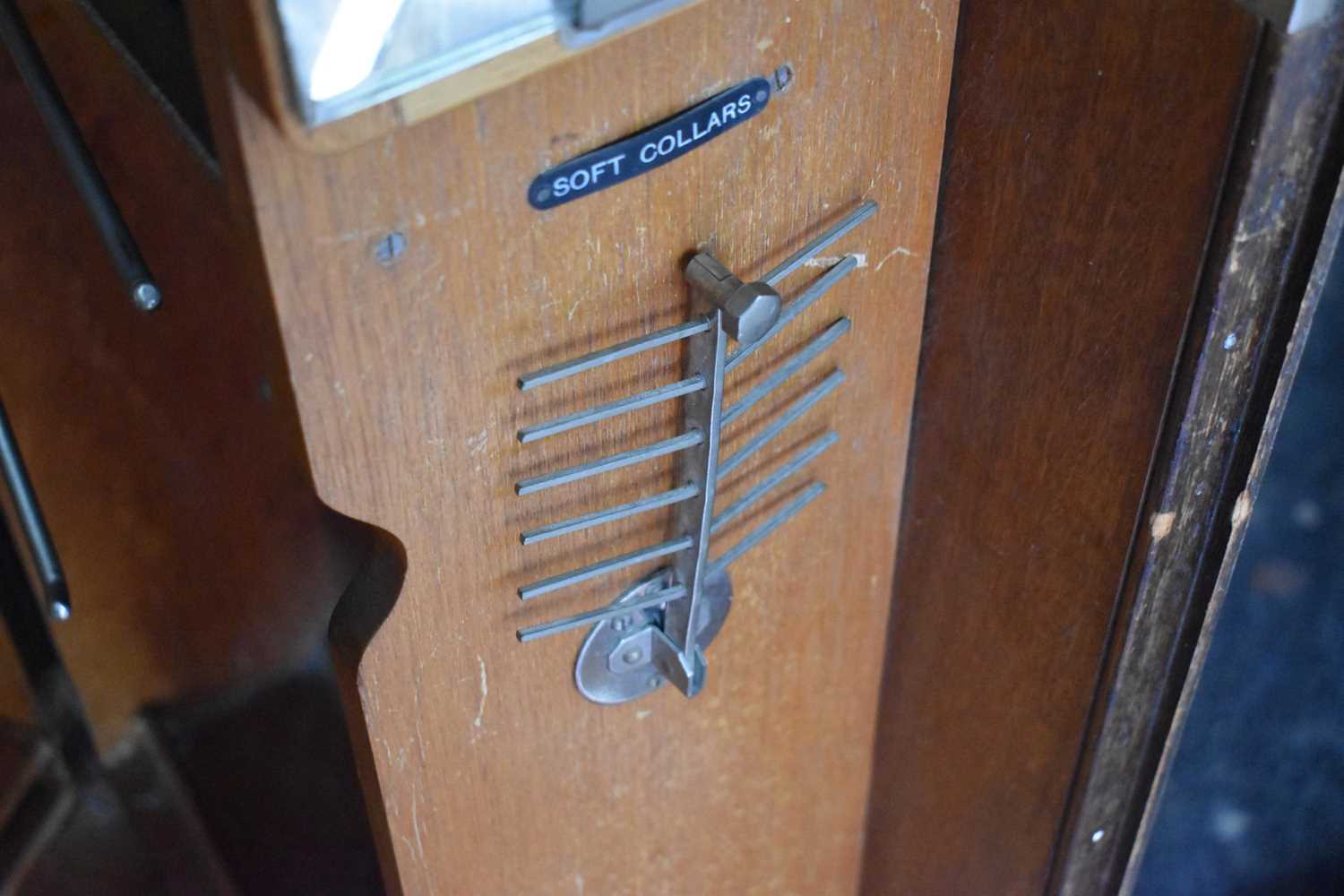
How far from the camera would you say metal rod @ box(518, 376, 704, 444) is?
0.66 metres

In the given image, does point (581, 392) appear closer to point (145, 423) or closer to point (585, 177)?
point (585, 177)

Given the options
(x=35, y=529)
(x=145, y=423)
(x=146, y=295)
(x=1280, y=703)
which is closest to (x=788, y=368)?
(x=146, y=295)

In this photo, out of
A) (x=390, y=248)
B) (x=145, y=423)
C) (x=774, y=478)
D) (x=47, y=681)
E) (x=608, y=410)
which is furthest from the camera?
(x=47, y=681)

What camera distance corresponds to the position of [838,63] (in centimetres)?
67

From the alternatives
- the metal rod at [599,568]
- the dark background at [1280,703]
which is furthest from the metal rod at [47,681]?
the dark background at [1280,703]

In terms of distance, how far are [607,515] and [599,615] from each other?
7cm

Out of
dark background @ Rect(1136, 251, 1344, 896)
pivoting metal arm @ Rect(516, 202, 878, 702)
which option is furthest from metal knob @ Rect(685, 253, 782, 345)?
dark background @ Rect(1136, 251, 1344, 896)

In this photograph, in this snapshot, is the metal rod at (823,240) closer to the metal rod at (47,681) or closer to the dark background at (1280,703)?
the dark background at (1280,703)

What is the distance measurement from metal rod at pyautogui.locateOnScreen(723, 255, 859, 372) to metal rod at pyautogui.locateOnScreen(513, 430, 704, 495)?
0.13 feet

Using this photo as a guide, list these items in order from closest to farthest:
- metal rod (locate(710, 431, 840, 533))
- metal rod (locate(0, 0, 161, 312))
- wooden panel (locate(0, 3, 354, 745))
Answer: metal rod (locate(0, 0, 161, 312))
metal rod (locate(710, 431, 840, 533))
wooden panel (locate(0, 3, 354, 745))

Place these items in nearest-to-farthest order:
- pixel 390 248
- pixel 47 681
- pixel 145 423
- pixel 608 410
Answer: pixel 390 248 → pixel 608 410 → pixel 145 423 → pixel 47 681

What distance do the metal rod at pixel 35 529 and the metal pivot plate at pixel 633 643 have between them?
29cm

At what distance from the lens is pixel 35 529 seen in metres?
0.87

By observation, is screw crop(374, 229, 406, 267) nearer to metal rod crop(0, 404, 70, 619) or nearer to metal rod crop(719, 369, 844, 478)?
metal rod crop(719, 369, 844, 478)
